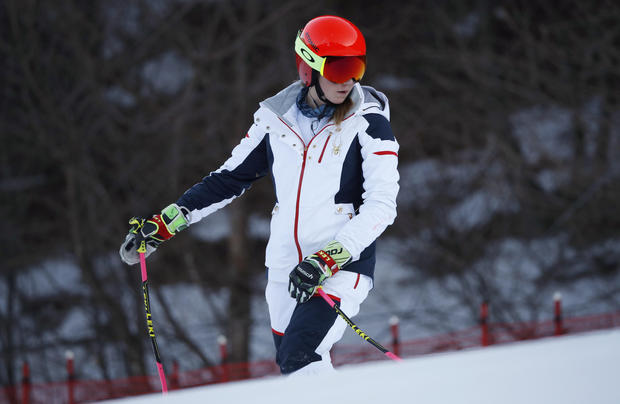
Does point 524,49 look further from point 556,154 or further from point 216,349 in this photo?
point 216,349

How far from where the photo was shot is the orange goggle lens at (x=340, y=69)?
212 cm

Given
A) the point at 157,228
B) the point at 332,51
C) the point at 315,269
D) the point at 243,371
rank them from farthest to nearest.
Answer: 1. the point at 243,371
2. the point at 157,228
3. the point at 332,51
4. the point at 315,269

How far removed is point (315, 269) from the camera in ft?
6.52

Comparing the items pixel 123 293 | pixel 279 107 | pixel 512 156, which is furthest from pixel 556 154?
pixel 279 107

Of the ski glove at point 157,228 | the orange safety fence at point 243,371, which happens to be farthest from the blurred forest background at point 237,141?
the ski glove at point 157,228

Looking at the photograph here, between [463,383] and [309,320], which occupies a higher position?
[309,320]

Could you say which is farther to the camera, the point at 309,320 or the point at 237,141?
the point at 237,141

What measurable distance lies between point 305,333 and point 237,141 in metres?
6.08

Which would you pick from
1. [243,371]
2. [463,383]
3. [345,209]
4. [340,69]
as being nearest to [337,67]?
[340,69]

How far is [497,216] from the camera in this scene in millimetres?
8930

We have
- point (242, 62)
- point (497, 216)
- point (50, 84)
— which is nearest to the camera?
point (50, 84)

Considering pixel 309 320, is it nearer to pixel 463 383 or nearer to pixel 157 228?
pixel 157 228

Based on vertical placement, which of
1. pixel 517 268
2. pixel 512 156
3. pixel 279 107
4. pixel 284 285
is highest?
pixel 512 156

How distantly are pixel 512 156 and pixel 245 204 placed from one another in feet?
12.0
